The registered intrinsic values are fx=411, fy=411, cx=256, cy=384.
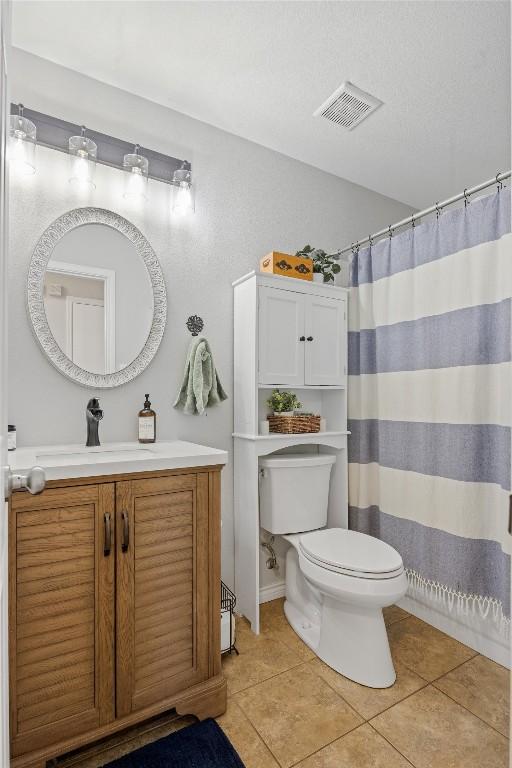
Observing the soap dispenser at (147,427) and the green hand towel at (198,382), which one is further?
the green hand towel at (198,382)

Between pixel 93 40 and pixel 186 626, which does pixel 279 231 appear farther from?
pixel 186 626

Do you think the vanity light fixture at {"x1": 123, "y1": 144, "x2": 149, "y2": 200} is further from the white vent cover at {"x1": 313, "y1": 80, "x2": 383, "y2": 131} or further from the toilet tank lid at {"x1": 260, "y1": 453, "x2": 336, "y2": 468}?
the toilet tank lid at {"x1": 260, "y1": 453, "x2": 336, "y2": 468}

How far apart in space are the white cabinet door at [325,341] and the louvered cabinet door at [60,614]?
130 centimetres

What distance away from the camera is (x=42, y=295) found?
1.68 m

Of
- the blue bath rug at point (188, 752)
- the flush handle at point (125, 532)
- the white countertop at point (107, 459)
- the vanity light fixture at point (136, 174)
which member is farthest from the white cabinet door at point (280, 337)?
the blue bath rug at point (188, 752)

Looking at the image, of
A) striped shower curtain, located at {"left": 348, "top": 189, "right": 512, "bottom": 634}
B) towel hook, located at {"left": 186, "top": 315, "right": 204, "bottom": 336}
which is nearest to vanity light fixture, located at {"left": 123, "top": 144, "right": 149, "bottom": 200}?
towel hook, located at {"left": 186, "top": 315, "right": 204, "bottom": 336}

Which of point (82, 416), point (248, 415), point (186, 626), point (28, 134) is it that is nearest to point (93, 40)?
point (28, 134)

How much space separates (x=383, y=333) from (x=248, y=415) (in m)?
0.87

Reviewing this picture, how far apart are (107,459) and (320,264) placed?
1.61 m

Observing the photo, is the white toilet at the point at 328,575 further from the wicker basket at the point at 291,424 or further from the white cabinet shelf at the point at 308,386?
the white cabinet shelf at the point at 308,386

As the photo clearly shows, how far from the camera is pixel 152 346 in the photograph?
1930 millimetres

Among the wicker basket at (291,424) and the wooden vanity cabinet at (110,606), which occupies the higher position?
the wicker basket at (291,424)

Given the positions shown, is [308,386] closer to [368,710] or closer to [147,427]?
[147,427]

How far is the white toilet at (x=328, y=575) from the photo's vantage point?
162 centimetres
